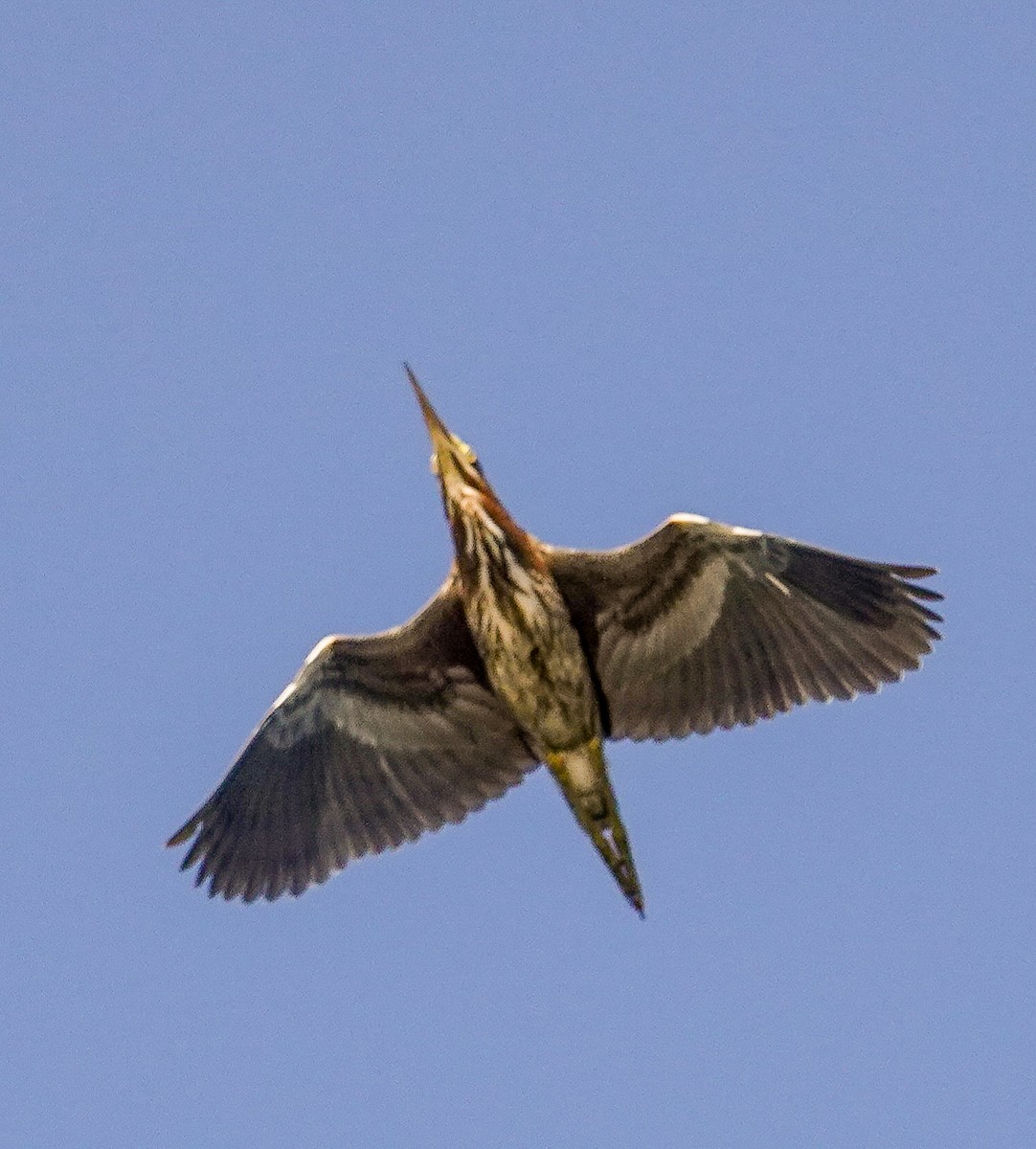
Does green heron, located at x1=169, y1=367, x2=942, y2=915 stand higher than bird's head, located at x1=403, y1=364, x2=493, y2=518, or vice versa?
bird's head, located at x1=403, y1=364, x2=493, y2=518

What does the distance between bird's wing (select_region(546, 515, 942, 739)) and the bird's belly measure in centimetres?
30

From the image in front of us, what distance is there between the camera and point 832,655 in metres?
15.8

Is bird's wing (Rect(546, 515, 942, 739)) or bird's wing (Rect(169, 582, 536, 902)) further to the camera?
bird's wing (Rect(169, 582, 536, 902))

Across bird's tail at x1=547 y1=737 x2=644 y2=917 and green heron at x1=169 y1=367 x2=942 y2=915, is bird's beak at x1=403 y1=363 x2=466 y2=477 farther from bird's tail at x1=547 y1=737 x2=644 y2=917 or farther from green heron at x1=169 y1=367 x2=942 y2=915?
bird's tail at x1=547 y1=737 x2=644 y2=917

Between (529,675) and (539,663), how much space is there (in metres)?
0.11

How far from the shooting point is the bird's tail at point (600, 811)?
15.6 m

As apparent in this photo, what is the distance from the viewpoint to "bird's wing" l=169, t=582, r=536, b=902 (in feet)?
52.9

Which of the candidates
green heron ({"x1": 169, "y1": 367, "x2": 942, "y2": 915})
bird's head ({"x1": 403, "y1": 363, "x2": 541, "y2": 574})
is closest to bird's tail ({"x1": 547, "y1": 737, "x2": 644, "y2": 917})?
green heron ({"x1": 169, "y1": 367, "x2": 942, "y2": 915})

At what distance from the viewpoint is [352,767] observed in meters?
16.5

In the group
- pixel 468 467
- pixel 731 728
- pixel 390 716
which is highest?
pixel 468 467

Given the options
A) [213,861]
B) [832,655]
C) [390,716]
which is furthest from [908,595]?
[213,861]

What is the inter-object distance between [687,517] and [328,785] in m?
3.11

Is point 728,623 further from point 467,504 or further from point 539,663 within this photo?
point 467,504

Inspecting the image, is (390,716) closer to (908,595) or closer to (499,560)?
(499,560)
